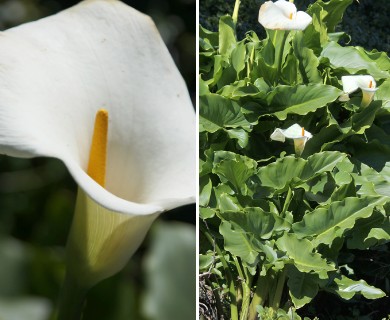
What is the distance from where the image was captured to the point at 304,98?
1.17 metres

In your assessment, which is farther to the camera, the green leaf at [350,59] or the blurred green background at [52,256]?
the green leaf at [350,59]

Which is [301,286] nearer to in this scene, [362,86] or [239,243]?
[239,243]

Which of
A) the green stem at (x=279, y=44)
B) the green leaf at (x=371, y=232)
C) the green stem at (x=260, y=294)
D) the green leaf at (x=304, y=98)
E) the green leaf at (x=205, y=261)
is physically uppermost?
the green stem at (x=279, y=44)

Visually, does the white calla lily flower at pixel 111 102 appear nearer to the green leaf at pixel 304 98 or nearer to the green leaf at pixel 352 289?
the green leaf at pixel 304 98

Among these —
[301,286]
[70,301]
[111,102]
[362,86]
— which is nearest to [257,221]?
[301,286]

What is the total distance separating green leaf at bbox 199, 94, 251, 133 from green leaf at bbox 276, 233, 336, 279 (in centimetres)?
22

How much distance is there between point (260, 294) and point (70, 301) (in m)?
0.73

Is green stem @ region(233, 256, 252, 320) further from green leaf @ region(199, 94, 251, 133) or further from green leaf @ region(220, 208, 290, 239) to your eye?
green leaf @ region(199, 94, 251, 133)

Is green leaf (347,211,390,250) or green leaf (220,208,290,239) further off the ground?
green leaf (220,208,290,239)

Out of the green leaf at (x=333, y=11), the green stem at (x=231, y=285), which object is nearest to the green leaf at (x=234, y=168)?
the green stem at (x=231, y=285)

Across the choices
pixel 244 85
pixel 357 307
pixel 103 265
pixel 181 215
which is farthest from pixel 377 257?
pixel 103 265

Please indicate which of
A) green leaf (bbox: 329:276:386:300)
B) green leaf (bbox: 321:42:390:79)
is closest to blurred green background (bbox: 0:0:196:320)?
green leaf (bbox: 329:276:386:300)

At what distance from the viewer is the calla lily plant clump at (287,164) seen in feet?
3.62

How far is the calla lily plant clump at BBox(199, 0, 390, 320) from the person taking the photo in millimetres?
1104
